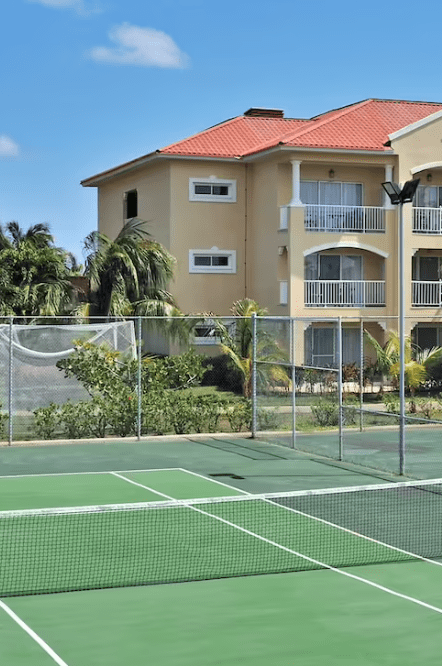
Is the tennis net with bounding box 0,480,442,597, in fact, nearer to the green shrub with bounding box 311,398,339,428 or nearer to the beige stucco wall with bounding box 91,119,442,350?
the green shrub with bounding box 311,398,339,428

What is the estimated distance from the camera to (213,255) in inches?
1528

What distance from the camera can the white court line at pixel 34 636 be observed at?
8688 millimetres

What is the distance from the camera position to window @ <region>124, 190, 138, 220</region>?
42.2 m

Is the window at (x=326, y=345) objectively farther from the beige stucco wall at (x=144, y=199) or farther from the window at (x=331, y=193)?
the beige stucco wall at (x=144, y=199)

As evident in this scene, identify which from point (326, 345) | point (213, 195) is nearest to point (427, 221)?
point (326, 345)

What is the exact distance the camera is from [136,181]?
4156 centimetres

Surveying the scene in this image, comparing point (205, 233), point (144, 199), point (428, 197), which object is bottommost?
point (205, 233)

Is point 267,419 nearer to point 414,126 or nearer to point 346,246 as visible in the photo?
point 346,246

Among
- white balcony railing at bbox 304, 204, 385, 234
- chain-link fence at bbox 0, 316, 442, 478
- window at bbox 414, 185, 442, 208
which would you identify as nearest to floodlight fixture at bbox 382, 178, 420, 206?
chain-link fence at bbox 0, 316, 442, 478

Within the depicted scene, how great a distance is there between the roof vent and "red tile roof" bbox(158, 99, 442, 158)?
2.85 ft

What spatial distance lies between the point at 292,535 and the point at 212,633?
435 centimetres

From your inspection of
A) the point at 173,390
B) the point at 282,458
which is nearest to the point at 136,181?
the point at 173,390

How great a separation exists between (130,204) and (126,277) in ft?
31.0

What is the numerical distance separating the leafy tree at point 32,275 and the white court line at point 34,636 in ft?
69.6
